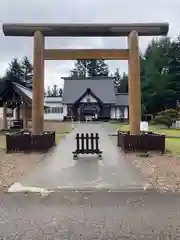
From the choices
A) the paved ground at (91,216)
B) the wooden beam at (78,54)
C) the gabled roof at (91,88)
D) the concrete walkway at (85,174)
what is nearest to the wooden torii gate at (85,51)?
the wooden beam at (78,54)

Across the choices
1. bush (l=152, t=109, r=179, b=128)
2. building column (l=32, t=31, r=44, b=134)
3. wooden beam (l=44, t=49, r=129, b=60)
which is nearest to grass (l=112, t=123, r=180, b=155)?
wooden beam (l=44, t=49, r=129, b=60)

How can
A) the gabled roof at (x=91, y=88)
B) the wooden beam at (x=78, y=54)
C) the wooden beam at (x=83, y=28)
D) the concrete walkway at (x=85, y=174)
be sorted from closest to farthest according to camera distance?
the concrete walkway at (x=85, y=174), the wooden beam at (x=83, y=28), the wooden beam at (x=78, y=54), the gabled roof at (x=91, y=88)

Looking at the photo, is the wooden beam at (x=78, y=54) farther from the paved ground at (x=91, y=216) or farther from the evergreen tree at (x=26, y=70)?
the evergreen tree at (x=26, y=70)

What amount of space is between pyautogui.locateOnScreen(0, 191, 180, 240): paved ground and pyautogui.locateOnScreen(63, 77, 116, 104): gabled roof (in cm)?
5071

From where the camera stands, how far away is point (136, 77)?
46.9 feet

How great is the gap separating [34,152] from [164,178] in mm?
6513

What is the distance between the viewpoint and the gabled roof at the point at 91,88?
58.0 meters

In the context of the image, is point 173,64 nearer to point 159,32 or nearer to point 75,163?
point 159,32

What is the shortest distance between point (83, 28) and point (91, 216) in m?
10.9

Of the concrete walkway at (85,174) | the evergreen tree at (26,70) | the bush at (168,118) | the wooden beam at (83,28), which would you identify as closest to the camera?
the concrete walkway at (85,174)

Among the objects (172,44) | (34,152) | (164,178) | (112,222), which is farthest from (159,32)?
(172,44)

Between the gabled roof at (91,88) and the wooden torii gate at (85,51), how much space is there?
138 feet

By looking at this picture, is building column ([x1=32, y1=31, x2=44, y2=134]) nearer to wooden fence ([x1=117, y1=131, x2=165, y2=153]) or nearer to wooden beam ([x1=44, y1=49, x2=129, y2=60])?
wooden beam ([x1=44, y1=49, x2=129, y2=60])

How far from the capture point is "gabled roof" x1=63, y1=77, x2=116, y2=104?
2282 inches
